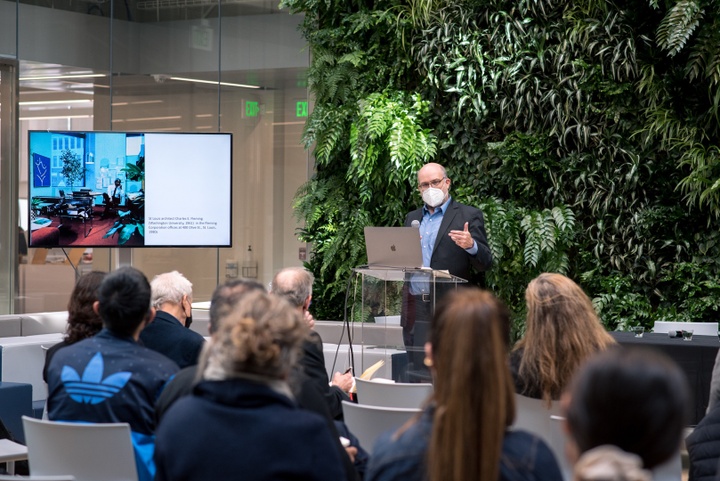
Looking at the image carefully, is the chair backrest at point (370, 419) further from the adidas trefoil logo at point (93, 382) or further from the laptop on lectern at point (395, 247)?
the laptop on lectern at point (395, 247)

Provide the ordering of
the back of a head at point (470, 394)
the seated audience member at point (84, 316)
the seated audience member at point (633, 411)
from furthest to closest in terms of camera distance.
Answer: the seated audience member at point (84, 316)
the back of a head at point (470, 394)
the seated audience member at point (633, 411)

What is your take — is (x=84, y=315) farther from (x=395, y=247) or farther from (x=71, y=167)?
(x=71, y=167)

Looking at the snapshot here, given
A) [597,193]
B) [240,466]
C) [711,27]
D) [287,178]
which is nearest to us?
[240,466]

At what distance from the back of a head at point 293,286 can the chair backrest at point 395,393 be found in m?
0.57

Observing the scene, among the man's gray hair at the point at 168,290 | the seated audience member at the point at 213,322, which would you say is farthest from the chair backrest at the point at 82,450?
the man's gray hair at the point at 168,290

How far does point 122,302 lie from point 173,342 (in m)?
0.93

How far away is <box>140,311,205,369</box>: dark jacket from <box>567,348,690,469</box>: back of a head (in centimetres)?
270

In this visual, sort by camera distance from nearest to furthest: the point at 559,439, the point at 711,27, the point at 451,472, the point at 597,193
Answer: the point at 451,472
the point at 559,439
the point at 711,27
the point at 597,193

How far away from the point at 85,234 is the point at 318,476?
630cm

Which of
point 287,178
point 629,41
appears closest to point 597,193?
point 629,41

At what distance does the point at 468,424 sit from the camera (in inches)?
69.1

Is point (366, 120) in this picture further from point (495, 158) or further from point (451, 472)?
point (451, 472)

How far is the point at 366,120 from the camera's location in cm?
888

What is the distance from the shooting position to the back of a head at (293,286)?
3.92 m
